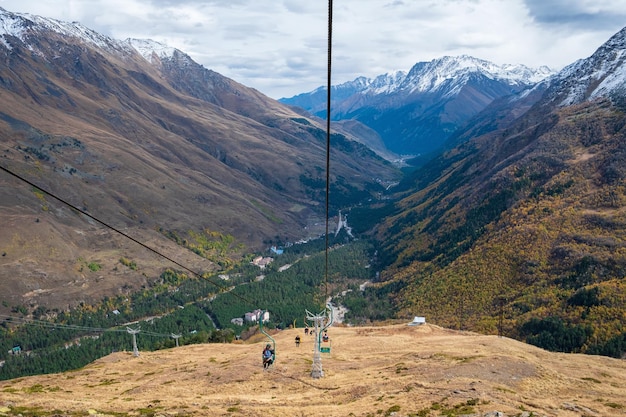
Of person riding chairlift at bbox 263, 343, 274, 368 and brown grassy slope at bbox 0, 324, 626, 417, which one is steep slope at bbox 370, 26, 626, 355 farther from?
person riding chairlift at bbox 263, 343, 274, 368

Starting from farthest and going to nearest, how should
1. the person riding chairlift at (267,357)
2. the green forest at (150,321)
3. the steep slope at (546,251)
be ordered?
the green forest at (150,321) < the steep slope at (546,251) < the person riding chairlift at (267,357)

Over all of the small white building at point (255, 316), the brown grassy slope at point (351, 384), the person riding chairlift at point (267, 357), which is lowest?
the small white building at point (255, 316)

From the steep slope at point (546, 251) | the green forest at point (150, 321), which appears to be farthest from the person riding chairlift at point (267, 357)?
the steep slope at point (546, 251)

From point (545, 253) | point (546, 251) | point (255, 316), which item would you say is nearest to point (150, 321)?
point (255, 316)

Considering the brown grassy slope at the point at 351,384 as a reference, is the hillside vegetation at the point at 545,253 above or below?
above

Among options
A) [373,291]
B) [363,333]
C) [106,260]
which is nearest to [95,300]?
[106,260]

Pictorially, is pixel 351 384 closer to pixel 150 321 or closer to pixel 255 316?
pixel 255 316

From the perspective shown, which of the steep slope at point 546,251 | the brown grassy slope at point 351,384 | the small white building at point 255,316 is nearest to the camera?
the brown grassy slope at point 351,384

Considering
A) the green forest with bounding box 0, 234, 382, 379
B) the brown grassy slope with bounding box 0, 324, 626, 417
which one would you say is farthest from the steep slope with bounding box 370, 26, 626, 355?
the brown grassy slope with bounding box 0, 324, 626, 417

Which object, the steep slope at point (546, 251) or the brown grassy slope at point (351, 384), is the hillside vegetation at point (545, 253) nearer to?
the steep slope at point (546, 251)
